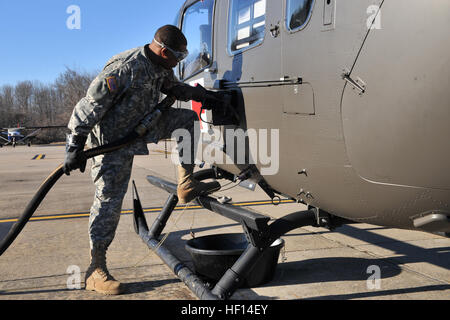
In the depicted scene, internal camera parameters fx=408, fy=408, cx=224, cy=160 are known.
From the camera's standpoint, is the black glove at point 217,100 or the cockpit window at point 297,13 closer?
the cockpit window at point 297,13

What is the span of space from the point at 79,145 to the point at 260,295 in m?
1.69

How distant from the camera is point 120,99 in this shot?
3.10 m

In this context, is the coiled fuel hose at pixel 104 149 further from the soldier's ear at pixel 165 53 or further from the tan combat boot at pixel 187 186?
the tan combat boot at pixel 187 186

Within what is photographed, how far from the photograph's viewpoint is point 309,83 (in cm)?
233

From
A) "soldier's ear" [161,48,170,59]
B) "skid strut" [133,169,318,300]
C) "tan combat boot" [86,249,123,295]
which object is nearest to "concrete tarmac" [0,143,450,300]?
"tan combat boot" [86,249,123,295]

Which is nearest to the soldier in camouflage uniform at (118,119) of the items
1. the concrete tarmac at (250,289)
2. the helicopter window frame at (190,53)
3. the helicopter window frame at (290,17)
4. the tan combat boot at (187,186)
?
the tan combat boot at (187,186)

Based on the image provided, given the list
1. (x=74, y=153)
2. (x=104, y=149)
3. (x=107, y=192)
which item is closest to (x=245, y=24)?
(x=104, y=149)

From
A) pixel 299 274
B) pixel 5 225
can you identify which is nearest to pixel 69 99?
pixel 5 225

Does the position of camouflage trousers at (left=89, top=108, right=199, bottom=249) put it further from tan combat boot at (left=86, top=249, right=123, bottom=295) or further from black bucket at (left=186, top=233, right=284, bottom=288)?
black bucket at (left=186, top=233, right=284, bottom=288)

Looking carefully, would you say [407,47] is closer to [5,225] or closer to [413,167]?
[413,167]

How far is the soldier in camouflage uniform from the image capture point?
9.49 feet

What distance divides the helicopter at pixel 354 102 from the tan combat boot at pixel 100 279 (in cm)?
137

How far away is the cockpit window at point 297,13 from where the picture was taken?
2367 mm

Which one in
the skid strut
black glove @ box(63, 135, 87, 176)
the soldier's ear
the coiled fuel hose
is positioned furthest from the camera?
the soldier's ear
